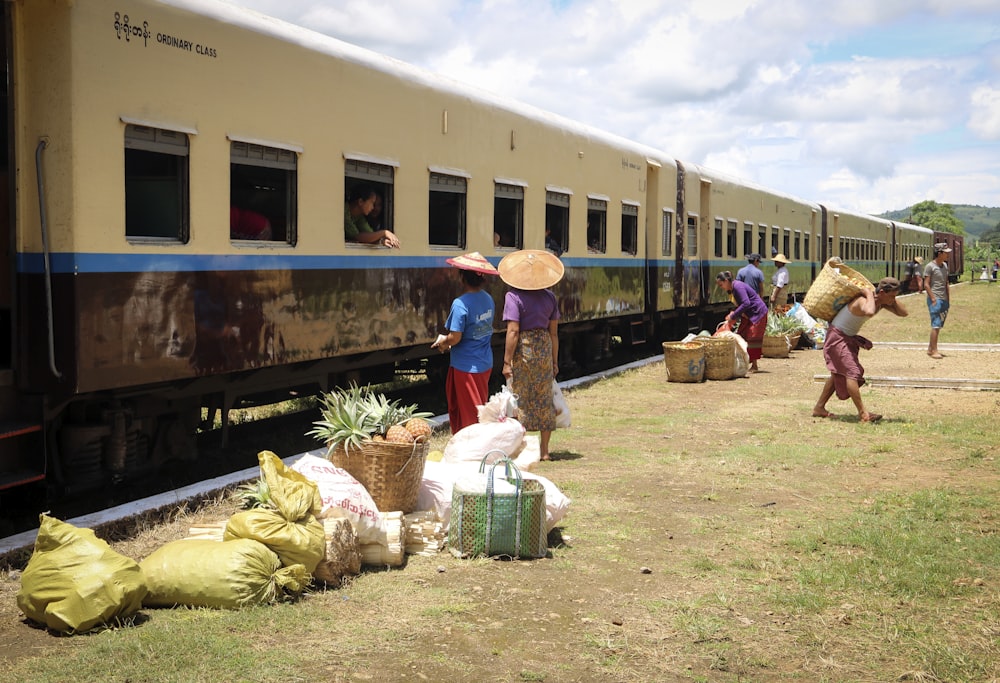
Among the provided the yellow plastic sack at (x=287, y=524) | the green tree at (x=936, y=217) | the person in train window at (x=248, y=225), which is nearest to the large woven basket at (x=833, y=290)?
the person in train window at (x=248, y=225)

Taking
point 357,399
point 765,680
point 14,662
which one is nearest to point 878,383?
point 357,399

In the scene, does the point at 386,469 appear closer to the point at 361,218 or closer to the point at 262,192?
the point at 262,192

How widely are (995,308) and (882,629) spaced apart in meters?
33.9

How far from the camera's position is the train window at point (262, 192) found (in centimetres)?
746

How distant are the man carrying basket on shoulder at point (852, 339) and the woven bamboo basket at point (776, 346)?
23.5 ft

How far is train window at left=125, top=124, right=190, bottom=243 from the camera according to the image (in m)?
6.52

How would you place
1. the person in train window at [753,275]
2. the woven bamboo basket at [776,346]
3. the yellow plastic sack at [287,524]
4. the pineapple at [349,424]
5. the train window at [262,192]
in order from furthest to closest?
the woven bamboo basket at [776,346] → the person in train window at [753,275] → the train window at [262,192] → the pineapple at [349,424] → the yellow plastic sack at [287,524]

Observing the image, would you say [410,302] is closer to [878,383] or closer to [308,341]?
[308,341]

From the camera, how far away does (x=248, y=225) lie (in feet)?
25.1

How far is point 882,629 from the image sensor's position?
187 inches

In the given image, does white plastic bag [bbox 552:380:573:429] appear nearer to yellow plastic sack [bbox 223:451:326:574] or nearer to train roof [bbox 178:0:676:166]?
train roof [bbox 178:0:676:166]

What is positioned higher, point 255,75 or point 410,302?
point 255,75

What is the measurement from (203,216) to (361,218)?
2.13 m

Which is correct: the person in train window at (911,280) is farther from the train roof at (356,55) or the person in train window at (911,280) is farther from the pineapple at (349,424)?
the pineapple at (349,424)
